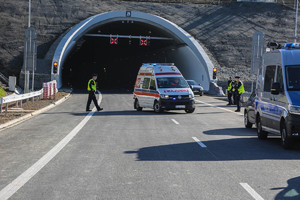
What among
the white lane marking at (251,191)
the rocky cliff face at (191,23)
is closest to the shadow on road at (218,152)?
the white lane marking at (251,191)

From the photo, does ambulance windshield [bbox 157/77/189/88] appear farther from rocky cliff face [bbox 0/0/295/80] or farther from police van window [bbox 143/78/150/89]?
rocky cliff face [bbox 0/0/295/80]

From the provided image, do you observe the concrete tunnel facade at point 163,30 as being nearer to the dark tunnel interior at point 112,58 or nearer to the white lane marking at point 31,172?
the dark tunnel interior at point 112,58

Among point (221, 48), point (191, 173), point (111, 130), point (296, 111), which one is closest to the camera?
Answer: point (191, 173)

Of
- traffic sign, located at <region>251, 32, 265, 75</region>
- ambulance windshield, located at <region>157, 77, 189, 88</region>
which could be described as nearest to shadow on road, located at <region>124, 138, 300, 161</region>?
ambulance windshield, located at <region>157, 77, 189, 88</region>

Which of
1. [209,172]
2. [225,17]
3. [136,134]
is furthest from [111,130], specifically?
[225,17]

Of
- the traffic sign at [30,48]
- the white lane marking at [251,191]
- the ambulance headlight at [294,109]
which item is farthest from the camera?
the traffic sign at [30,48]

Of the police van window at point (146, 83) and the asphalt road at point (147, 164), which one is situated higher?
the police van window at point (146, 83)

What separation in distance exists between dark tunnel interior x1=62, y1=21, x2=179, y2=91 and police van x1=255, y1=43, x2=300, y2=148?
47.2 metres

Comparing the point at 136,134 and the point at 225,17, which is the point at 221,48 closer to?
the point at 225,17

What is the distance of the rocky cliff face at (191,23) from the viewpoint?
55469 mm

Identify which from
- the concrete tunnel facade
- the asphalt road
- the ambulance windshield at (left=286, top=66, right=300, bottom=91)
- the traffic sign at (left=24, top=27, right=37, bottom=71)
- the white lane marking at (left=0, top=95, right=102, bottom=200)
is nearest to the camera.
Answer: the white lane marking at (left=0, top=95, right=102, bottom=200)

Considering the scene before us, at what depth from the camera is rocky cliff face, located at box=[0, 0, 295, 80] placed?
55469mm

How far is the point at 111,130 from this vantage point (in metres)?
16.5

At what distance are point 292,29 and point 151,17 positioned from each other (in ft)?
63.1
